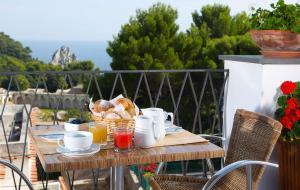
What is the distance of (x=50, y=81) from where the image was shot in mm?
29938

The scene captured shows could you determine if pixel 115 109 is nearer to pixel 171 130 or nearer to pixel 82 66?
pixel 171 130

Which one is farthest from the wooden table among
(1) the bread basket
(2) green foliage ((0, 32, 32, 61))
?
(2) green foliage ((0, 32, 32, 61))

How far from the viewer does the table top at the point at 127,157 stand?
5.22 feet

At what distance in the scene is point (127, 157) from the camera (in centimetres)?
167

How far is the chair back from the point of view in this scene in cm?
196

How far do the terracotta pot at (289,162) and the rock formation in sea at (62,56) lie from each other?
3421cm

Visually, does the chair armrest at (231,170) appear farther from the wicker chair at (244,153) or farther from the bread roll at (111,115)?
the bread roll at (111,115)

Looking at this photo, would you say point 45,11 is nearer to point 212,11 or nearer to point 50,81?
point 50,81

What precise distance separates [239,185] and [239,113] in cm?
38

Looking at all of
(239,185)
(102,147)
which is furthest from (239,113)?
(102,147)

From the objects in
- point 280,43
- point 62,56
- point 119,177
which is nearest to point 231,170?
point 119,177

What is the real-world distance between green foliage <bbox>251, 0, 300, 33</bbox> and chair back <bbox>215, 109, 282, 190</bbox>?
85cm

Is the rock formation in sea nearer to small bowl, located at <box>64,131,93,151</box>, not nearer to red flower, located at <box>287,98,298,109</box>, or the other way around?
red flower, located at <box>287,98,298,109</box>

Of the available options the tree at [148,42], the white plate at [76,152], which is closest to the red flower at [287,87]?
the white plate at [76,152]
